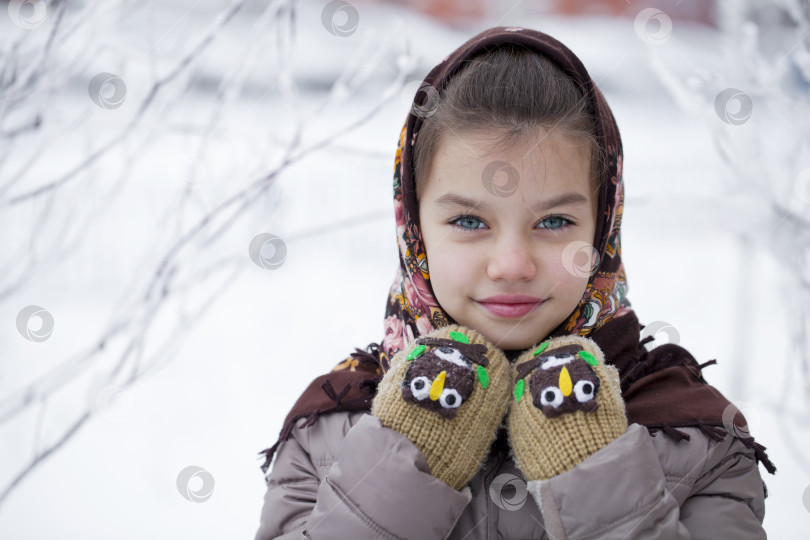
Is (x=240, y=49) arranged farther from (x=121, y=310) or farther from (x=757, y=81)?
(x=757, y=81)

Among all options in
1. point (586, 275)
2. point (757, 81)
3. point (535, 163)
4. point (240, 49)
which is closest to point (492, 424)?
point (586, 275)

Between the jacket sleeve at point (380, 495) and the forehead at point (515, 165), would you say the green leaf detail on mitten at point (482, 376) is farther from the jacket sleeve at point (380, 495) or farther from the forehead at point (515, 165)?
the forehead at point (515, 165)

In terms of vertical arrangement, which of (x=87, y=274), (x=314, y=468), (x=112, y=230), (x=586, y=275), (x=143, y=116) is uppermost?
(x=143, y=116)

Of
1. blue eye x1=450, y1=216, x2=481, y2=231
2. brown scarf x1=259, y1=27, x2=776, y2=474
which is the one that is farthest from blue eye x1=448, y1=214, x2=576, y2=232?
brown scarf x1=259, y1=27, x2=776, y2=474

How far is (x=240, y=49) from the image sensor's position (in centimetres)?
176

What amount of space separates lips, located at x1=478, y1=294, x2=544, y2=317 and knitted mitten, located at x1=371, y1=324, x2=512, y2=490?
6 centimetres

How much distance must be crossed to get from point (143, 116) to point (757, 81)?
166 centimetres

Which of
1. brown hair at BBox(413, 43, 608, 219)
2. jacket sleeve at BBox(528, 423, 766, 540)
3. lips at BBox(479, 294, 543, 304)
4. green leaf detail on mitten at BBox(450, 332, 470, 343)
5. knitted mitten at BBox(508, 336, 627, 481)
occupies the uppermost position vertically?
brown hair at BBox(413, 43, 608, 219)

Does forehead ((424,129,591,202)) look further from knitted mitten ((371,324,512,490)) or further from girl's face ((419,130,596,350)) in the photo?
knitted mitten ((371,324,512,490))

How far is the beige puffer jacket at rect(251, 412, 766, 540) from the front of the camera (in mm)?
847

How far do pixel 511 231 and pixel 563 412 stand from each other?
0.27m

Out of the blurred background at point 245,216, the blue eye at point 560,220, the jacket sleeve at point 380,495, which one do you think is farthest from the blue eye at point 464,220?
the blurred background at point 245,216

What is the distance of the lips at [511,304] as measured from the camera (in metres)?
0.98

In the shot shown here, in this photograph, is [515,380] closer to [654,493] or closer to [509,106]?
[654,493]
